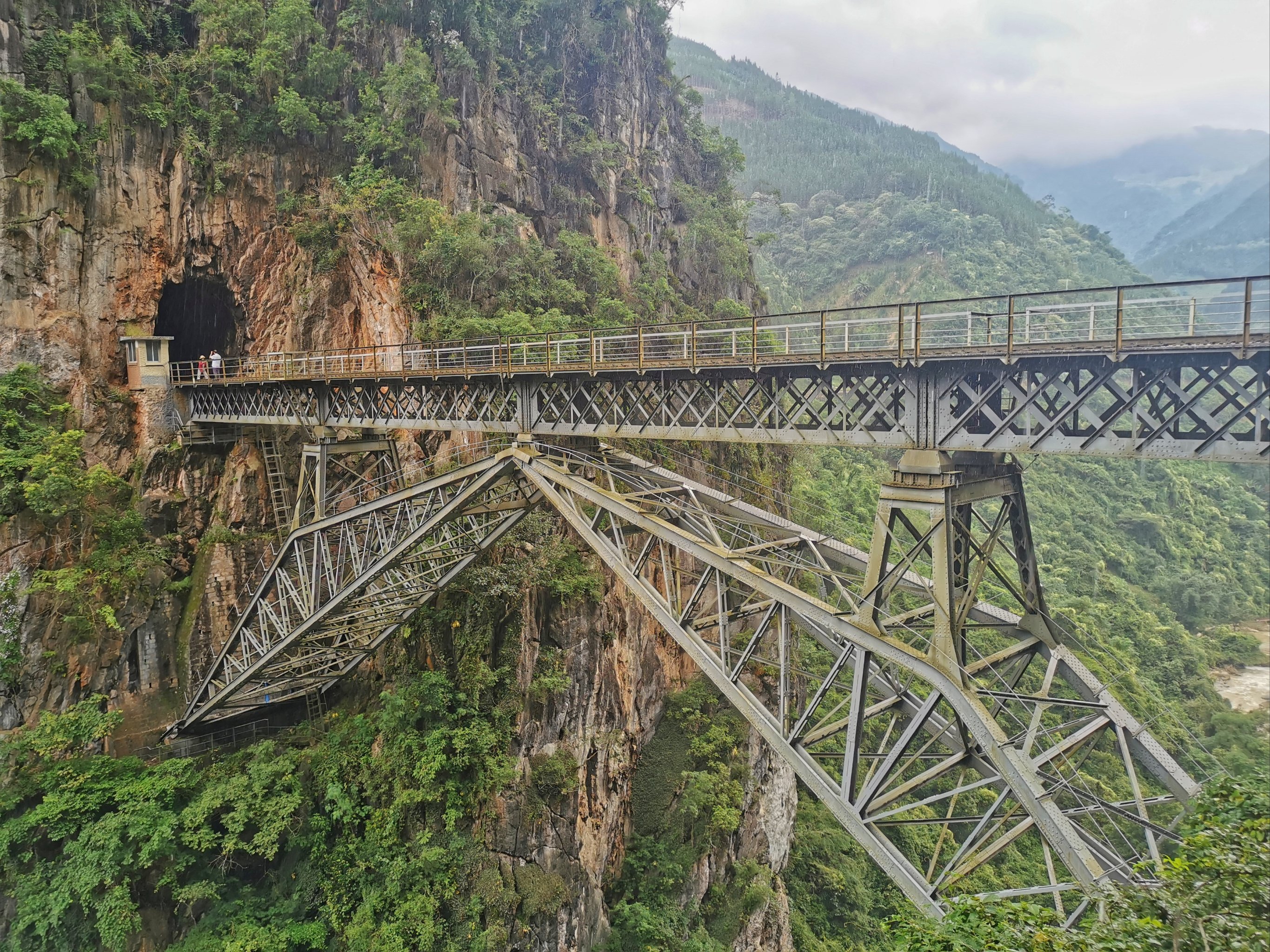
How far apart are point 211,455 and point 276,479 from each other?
2455 mm

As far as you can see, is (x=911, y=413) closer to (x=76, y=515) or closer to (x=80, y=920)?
(x=80, y=920)

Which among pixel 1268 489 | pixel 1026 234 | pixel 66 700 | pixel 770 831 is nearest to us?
pixel 66 700

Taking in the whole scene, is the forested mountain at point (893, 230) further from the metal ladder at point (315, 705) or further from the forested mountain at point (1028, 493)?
the metal ladder at point (315, 705)

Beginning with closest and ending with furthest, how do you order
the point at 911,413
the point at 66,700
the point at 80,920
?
1. the point at 911,413
2. the point at 80,920
3. the point at 66,700

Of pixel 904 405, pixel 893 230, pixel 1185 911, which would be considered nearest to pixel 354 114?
pixel 904 405

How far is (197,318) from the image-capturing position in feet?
71.4

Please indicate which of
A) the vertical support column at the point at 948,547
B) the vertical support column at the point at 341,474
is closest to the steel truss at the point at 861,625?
the vertical support column at the point at 948,547

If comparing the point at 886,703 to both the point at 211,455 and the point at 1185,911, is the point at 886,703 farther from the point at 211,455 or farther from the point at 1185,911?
the point at 211,455

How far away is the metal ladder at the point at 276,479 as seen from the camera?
18.7 meters

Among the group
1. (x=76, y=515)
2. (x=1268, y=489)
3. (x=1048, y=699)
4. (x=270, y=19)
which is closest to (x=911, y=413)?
(x=1048, y=699)

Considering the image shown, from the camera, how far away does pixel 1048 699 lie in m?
6.73

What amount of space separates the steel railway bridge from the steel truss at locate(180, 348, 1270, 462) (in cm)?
3

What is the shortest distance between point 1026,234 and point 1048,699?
87541 millimetres

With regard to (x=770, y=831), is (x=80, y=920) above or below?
above
